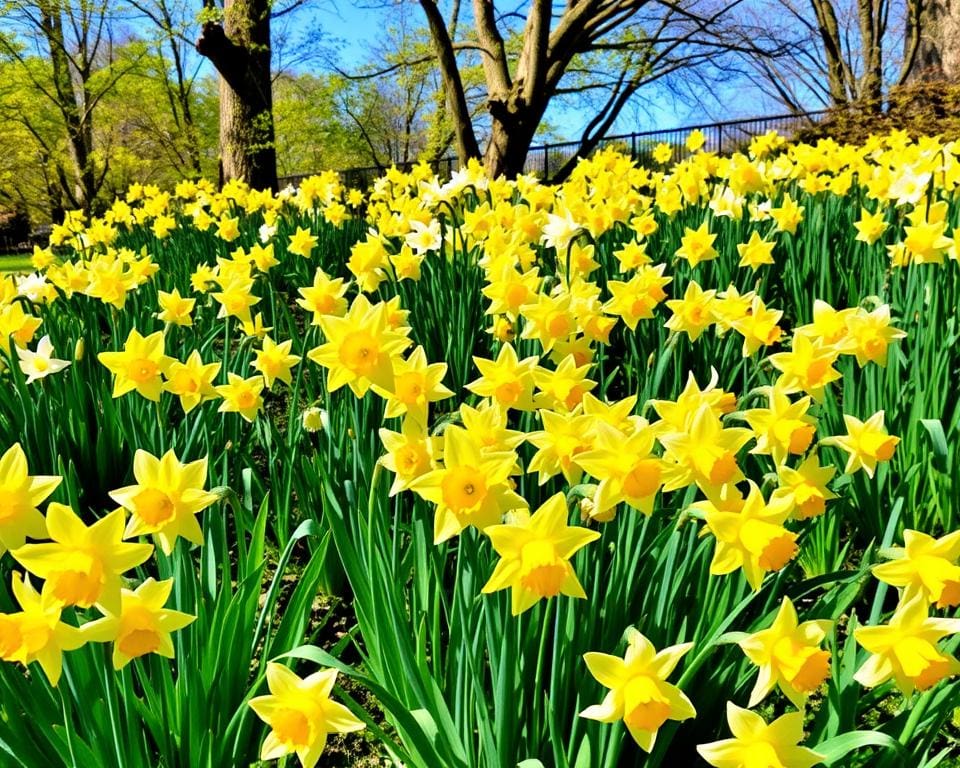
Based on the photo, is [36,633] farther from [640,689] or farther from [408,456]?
[640,689]

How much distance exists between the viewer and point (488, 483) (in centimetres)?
93

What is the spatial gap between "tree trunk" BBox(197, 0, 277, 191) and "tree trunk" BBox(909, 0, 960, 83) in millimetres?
8954

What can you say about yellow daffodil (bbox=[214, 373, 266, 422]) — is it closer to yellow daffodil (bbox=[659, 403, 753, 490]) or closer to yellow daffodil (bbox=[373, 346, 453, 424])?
yellow daffodil (bbox=[373, 346, 453, 424])

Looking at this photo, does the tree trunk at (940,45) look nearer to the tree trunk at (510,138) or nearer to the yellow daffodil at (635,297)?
the tree trunk at (510,138)

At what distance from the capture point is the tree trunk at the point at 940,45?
9961 millimetres

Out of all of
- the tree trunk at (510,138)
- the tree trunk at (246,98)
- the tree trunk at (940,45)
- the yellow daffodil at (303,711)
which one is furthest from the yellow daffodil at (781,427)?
the tree trunk at (940,45)

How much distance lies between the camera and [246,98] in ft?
27.2

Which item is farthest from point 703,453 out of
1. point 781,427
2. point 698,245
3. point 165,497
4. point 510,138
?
point 510,138

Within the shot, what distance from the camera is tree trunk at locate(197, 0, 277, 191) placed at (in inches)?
322

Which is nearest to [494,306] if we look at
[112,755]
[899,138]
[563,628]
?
[563,628]

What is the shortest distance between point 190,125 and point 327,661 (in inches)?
758

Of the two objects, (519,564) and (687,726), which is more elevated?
(519,564)

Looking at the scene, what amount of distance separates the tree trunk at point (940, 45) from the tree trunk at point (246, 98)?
895 cm

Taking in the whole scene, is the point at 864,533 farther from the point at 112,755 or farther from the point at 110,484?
the point at 110,484
